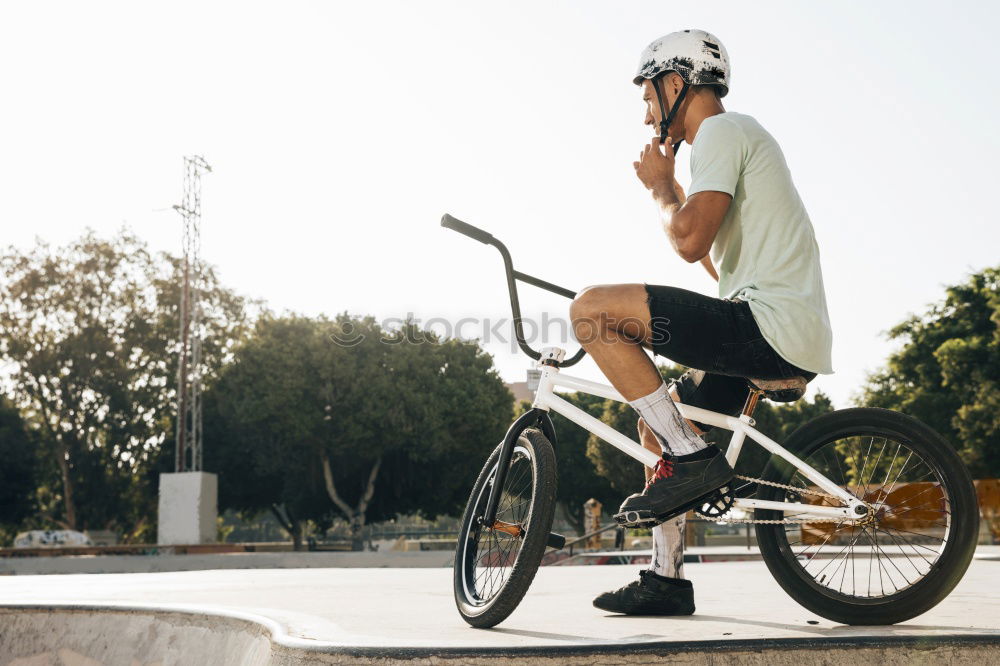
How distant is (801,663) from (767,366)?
1186 millimetres

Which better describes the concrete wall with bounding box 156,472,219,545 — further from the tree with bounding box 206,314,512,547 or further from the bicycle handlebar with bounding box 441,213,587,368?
the bicycle handlebar with bounding box 441,213,587,368

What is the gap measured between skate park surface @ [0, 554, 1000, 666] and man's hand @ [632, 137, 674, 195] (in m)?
1.61

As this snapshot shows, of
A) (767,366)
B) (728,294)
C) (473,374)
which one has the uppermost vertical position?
(473,374)

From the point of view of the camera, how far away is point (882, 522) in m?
3.33

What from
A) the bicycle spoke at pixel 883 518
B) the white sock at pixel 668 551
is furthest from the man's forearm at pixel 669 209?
the white sock at pixel 668 551

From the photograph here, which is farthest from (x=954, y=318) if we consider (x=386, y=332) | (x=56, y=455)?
(x=56, y=455)

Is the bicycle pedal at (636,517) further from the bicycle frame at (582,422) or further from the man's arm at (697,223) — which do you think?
the man's arm at (697,223)

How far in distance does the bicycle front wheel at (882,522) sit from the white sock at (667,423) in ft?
1.42

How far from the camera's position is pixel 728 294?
11.5 feet

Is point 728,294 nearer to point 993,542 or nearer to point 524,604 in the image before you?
point 524,604

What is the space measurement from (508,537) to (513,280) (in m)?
1.05

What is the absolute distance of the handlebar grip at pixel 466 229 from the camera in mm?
3801

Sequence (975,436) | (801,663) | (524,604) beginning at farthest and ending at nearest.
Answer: (975,436)
(524,604)
(801,663)

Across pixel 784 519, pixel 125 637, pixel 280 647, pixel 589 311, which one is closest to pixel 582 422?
pixel 589 311
